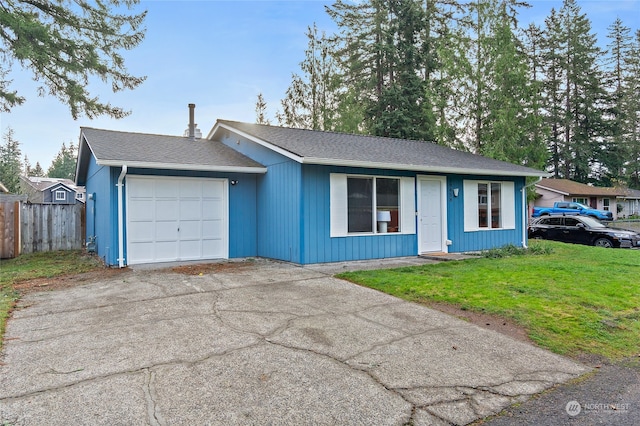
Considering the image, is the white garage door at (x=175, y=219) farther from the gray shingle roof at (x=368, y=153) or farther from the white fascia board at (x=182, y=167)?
the gray shingle roof at (x=368, y=153)

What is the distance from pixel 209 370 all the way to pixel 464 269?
6233mm

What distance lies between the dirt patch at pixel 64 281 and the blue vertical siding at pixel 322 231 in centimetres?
386

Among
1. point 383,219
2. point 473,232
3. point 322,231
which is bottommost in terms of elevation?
point 473,232

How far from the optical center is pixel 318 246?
859 cm

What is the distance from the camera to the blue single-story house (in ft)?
27.8

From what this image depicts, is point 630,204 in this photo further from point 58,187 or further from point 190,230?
point 58,187

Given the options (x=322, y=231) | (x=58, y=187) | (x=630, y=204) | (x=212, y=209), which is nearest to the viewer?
(x=322, y=231)

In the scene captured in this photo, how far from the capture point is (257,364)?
3316 mm

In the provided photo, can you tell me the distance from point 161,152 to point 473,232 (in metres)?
8.67

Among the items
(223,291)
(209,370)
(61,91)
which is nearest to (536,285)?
(223,291)

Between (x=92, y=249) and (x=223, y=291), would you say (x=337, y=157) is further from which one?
(x=92, y=249)

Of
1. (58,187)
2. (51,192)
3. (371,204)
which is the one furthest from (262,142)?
(51,192)

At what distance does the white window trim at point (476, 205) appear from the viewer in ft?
36.0

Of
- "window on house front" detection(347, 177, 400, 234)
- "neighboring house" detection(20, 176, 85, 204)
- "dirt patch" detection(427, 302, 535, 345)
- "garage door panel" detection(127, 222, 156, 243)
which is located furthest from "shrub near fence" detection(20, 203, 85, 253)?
"neighboring house" detection(20, 176, 85, 204)
